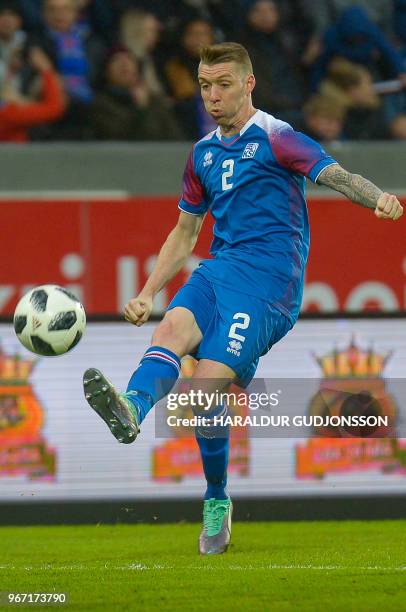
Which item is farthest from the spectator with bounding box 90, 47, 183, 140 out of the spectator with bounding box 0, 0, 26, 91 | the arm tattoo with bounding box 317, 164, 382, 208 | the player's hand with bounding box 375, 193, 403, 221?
the player's hand with bounding box 375, 193, 403, 221

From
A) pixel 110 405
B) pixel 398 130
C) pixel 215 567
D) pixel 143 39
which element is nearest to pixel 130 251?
pixel 143 39

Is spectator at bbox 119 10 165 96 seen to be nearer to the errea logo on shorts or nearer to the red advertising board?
the red advertising board

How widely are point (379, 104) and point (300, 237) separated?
646cm

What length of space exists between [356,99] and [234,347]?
668 centimetres

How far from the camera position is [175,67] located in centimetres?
1209

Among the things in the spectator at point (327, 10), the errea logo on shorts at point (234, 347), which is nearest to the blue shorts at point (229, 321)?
the errea logo on shorts at point (234, 347)

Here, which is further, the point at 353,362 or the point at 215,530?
the point at 353,362

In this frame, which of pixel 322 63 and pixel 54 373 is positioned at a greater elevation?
pixel 322 63

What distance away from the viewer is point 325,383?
8375 mm

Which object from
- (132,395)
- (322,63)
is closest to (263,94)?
(322,63)

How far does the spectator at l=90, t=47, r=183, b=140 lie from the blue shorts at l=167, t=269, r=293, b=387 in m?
5.73

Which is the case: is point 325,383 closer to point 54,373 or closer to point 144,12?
point 54,373

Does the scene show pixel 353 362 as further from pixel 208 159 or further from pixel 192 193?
pixel 208 159

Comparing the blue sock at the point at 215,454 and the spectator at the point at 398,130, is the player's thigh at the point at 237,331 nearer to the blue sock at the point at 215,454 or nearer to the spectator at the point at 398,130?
the blue sock at the point at 215,454
